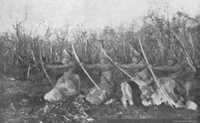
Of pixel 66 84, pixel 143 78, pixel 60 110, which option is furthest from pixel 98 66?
pixel 60 110

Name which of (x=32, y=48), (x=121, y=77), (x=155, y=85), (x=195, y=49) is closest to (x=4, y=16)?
(x=32, y=48)

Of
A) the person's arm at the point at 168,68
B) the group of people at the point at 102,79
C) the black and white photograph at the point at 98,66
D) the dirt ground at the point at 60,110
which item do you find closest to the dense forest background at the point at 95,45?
the black and white photograph at the point at 98,66

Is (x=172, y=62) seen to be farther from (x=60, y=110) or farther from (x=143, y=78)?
(x=60, y=110)

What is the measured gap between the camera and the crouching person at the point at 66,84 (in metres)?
5.23

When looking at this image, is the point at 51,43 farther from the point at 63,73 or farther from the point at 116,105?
the point at 116,105

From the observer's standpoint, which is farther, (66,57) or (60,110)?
(66,57)

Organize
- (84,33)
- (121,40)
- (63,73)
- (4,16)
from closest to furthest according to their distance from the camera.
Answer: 1. (4,16)
2. (63,73)
3. (84,33)
4. (121,40)

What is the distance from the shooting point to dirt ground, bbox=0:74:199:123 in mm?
4613

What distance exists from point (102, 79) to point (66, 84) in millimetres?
881

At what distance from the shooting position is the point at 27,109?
195 inches

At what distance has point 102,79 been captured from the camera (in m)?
5.39

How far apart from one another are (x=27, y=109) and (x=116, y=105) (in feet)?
6.51

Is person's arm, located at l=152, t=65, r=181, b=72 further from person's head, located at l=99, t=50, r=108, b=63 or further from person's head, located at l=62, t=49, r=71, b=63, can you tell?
person's head, located at l=62, t=49, r=71, b=63

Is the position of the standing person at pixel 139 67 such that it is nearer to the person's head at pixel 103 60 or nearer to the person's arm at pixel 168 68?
the person's arm at pixel 168 68
